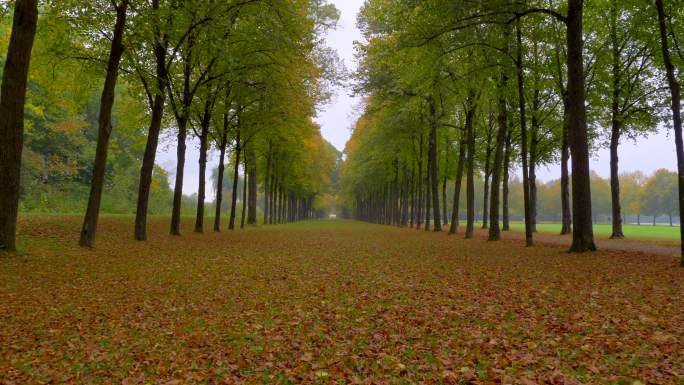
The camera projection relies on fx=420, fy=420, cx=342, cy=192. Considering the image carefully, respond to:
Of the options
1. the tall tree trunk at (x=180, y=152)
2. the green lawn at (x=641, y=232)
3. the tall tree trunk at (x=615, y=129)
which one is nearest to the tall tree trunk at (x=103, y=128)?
the tall tree trunk at (x=180, y=152)

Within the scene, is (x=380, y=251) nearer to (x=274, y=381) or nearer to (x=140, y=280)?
(x=140, y=280)

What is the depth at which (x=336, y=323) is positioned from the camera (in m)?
6.20

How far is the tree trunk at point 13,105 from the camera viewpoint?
10.4 metres

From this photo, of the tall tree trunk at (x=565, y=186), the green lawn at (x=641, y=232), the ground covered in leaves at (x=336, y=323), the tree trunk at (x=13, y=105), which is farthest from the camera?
the green lawn at (x=641, y=232)

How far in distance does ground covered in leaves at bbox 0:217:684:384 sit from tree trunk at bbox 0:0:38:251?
4.69ft

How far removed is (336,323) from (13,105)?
32.9 feet

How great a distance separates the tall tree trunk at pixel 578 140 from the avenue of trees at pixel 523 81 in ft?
0.11

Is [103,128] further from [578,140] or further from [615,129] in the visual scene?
[615,129]

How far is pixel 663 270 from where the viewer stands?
1092 cm

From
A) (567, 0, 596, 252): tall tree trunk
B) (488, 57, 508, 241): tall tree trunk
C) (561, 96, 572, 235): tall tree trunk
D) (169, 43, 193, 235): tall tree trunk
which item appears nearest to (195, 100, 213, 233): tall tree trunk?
(169, 43, 193, 235): tall tree trunk

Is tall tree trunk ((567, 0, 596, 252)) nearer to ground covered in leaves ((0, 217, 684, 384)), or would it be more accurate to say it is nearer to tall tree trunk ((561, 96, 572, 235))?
ground covered in leaves ((0, 217, 684, 384))

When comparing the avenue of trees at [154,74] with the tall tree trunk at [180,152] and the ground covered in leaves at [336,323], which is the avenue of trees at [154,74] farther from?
the ground covered in leaves at [336,323]

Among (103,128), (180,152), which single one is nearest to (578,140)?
(103,128)

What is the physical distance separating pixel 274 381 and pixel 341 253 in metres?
11.8
